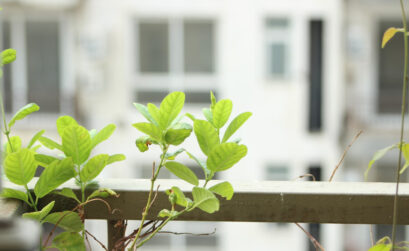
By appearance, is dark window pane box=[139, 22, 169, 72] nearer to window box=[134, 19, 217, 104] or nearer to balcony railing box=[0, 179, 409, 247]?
window box=[134, 19, 217, 104]

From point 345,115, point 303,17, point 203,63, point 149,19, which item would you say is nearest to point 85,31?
point 149,19

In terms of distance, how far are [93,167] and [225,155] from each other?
103mm

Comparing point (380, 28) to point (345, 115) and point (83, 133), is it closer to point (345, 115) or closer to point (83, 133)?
point (345, 115)

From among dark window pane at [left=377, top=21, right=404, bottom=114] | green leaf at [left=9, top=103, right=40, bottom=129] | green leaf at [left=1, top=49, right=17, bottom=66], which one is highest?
green leaf at [left=1, top=49, right=17, bottom=66]

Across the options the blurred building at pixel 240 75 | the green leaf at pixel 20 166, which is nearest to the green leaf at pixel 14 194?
the green leaf at pixel 20 166

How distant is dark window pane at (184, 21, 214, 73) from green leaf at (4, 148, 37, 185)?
4.61 meters

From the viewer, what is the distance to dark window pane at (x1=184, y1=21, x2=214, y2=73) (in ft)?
16.4

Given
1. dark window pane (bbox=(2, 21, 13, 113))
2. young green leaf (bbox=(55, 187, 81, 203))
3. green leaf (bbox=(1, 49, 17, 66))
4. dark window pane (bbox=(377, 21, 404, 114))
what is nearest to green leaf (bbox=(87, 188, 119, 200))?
young green leaf (bbox=(55, 187, 81, 203))

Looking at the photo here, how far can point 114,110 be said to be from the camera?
500cm

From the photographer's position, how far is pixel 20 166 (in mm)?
424

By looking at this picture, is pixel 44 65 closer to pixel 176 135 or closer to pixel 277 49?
pixel 277 49

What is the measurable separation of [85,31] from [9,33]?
2.14 ft

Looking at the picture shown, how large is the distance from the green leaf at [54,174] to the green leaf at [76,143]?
0.01 meters

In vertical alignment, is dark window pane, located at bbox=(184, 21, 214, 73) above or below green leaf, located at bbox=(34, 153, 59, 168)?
above
